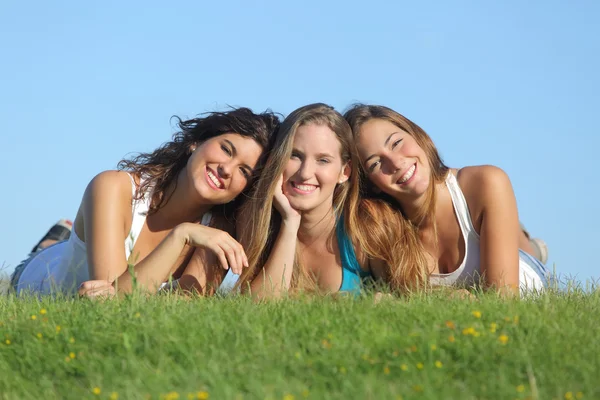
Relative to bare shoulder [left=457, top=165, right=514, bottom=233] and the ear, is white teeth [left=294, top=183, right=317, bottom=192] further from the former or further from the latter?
bare shoulder [left=457, top=165, right=514, bottom=233]

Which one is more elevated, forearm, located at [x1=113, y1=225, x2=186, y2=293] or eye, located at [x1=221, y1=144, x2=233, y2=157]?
eye, located at [x1=221, y1=144, x2=233, y2=157]

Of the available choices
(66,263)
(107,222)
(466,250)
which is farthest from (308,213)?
(66,263)

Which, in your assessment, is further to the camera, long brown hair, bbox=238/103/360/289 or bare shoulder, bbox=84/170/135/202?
bare shoulder, bbox=84/170/135/202

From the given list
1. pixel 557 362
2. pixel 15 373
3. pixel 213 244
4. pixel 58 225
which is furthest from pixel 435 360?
pixel 58 225

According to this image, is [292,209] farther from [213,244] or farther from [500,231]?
[500,231]

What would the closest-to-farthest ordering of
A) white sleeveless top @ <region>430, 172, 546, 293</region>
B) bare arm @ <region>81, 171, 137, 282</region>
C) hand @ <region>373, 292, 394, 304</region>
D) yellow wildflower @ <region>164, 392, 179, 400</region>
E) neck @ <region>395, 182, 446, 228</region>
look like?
yellow wildflower @ <region>164, 392, 179, 400</region> < hand @ <region>373, 292, 394, 304</region> < bare arm @ <region>81, 171, 137, 282</region> < neck @ <region>395, 182, 446, 228</region> < white sleeveless top @ <region>430, 172, 546, 293</region>

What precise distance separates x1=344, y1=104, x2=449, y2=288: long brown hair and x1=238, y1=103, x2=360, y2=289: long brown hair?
20 centimetres

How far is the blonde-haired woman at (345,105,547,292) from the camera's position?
6.81 m

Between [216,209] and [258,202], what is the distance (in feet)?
2.35

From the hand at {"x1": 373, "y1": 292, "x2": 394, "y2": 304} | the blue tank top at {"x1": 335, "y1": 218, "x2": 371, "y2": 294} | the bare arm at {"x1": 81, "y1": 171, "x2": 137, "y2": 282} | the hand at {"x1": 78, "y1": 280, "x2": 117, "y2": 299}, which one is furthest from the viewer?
the blue tank top at {"x1": 335, "y1": 218, "x2": 371, "y2": 294}

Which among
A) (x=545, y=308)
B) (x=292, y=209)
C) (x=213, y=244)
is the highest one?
(x=292, y=209)

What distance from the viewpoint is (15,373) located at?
4.29 metres

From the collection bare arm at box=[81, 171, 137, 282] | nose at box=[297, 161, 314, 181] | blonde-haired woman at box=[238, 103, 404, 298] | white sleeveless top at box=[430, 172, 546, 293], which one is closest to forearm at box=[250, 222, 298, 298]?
blonde-haired woman at box=[238, 103, 404, 298]

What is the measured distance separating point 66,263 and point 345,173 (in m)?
3.23
